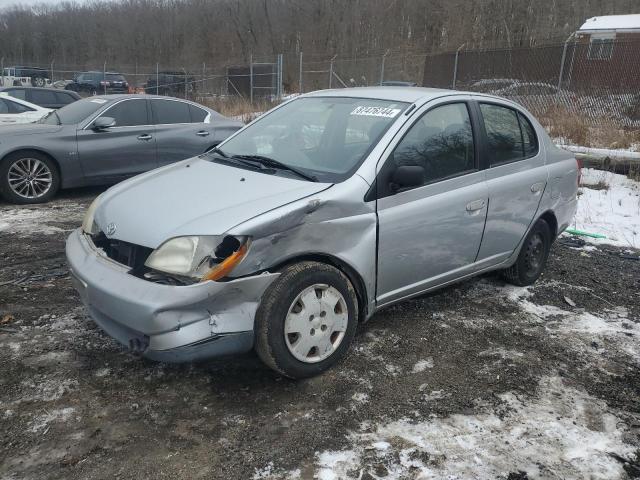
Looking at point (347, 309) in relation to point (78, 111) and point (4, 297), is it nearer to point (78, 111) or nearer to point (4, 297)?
point (4, 297)

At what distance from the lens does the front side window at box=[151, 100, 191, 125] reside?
8117 mm

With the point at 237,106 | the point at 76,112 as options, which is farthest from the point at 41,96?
the point at 237,106

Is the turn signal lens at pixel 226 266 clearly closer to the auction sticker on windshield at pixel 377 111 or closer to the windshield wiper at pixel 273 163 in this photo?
the windshield wiper at pixel 273 163

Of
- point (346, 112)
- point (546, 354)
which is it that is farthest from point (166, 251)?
point (546, 354)

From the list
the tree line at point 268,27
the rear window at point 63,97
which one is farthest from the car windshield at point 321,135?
the tree line at point 268,27

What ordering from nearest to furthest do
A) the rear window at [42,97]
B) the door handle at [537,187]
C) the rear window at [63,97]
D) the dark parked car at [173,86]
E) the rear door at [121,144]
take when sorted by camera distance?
the door handle at [537,187] → the rear door at [121,144] → the rear window at [42,97] → the rear window at [63,97] → the dark parked car at [173,86]

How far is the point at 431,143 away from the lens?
147 inches

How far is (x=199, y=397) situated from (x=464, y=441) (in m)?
1.46

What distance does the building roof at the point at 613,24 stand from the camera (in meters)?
31.2

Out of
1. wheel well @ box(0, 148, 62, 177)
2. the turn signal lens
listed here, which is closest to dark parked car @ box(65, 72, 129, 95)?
wheel well @ box(0, 148, 62, 177)

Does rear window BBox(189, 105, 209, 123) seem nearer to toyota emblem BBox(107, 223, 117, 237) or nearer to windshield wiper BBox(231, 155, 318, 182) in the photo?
windshield wiper BBox(231, 155, 318, 182)

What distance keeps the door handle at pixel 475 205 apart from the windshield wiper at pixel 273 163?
127 centimetres

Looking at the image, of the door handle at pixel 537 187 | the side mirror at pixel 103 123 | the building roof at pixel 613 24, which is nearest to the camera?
the door handle at pixel 537 187

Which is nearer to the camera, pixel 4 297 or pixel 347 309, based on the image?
pixel 347 309
